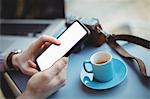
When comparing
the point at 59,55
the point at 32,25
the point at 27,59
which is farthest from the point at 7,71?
the point at 32,25

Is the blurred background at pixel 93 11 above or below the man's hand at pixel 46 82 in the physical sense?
above

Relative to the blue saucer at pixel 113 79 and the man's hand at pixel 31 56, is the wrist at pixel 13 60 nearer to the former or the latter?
the man's hand at pixel 31 56

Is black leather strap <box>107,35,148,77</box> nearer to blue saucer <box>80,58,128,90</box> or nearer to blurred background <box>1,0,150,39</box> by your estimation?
blue saucer <box>80,58,128,90</box>

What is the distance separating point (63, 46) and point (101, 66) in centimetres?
12

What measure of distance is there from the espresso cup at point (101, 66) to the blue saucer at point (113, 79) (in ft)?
0.04

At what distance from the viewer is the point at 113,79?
26.2 inches

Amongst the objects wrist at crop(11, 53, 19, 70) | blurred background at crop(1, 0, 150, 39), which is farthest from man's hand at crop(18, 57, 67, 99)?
blurred background at crop(1, 0, 150, 39)

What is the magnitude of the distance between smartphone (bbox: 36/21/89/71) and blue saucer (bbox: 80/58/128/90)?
0.08 m

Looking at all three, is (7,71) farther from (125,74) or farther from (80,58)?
(125,74)

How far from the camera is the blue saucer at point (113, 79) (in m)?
0.65

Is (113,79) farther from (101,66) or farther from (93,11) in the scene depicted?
(93,11)

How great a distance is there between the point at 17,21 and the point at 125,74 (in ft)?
2.71

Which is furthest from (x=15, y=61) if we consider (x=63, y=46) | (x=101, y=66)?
(x=101, y=66)

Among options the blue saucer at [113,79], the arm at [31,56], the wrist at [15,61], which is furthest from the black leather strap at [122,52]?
the wrist at [15,61]
